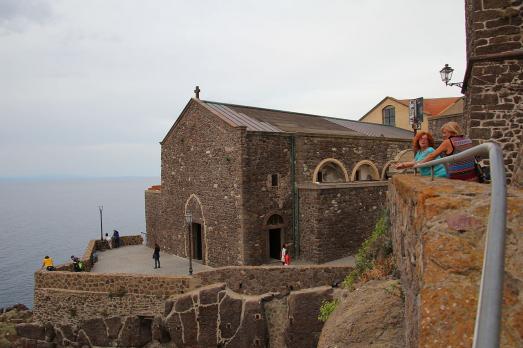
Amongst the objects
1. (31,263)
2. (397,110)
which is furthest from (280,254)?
(31,263)

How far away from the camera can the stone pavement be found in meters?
18.6

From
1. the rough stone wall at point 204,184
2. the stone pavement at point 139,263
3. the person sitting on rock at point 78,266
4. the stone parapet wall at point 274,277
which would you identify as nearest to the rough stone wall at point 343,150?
the rough stone wall at point 204,184

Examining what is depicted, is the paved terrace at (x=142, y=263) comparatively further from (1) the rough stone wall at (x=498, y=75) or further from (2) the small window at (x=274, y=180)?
(1) the rough stone wall at (x=498, y=75)

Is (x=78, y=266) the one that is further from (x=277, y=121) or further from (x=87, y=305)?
(x=277, y=121)

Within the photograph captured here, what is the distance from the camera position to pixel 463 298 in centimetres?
272

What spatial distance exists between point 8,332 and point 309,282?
16.4 m

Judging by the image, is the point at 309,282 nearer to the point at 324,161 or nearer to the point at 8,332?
the point at 324,161

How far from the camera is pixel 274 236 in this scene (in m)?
18.8

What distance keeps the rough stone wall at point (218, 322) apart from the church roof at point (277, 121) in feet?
25.1

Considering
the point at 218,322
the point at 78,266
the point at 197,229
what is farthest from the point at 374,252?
the point at 78,266

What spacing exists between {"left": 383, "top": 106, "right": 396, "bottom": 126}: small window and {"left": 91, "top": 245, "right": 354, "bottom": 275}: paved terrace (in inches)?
1054

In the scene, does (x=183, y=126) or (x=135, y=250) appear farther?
(x=135, y=250)

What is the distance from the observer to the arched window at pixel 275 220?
1805cm

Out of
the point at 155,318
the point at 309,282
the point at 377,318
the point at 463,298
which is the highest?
the point at 463,298
